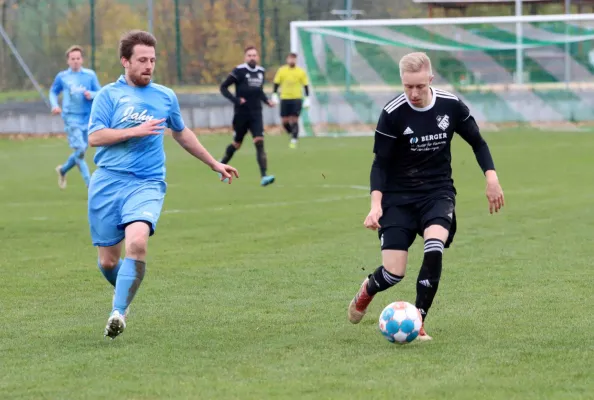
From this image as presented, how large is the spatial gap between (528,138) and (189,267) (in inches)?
698

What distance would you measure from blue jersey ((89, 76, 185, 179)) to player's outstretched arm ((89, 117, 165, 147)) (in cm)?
5

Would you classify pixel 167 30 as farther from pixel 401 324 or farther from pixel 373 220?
pixel 401 324

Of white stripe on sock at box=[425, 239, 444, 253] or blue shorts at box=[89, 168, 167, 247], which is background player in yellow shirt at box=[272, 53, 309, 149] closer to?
blue shorts at box=[89, 168, 167, 247]

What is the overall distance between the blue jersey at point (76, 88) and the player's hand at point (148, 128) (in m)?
10.4

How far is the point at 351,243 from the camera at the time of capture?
1138cm

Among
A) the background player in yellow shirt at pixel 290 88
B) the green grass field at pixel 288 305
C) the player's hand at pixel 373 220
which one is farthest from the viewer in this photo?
the background player in yellow shirt at pixel 290 88

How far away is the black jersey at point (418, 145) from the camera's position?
6676 mm

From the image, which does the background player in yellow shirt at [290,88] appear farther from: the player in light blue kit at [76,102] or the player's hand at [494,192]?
the player's hand at [494,192]

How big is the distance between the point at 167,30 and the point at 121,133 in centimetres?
2562

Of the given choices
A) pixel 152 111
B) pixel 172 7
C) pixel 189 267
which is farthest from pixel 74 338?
pixel 172 7

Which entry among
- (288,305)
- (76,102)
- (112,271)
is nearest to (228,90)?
(76,102)

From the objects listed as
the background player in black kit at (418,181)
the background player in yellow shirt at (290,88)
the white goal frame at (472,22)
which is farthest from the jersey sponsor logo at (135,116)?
the white goal frame at (472,22)

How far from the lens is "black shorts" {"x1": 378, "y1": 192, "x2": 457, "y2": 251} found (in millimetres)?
6715

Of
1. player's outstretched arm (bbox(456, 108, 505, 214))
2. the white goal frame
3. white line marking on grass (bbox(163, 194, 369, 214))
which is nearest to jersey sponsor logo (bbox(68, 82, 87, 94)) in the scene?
white line marking on grass (bbox(163, 194, 369, 214))
